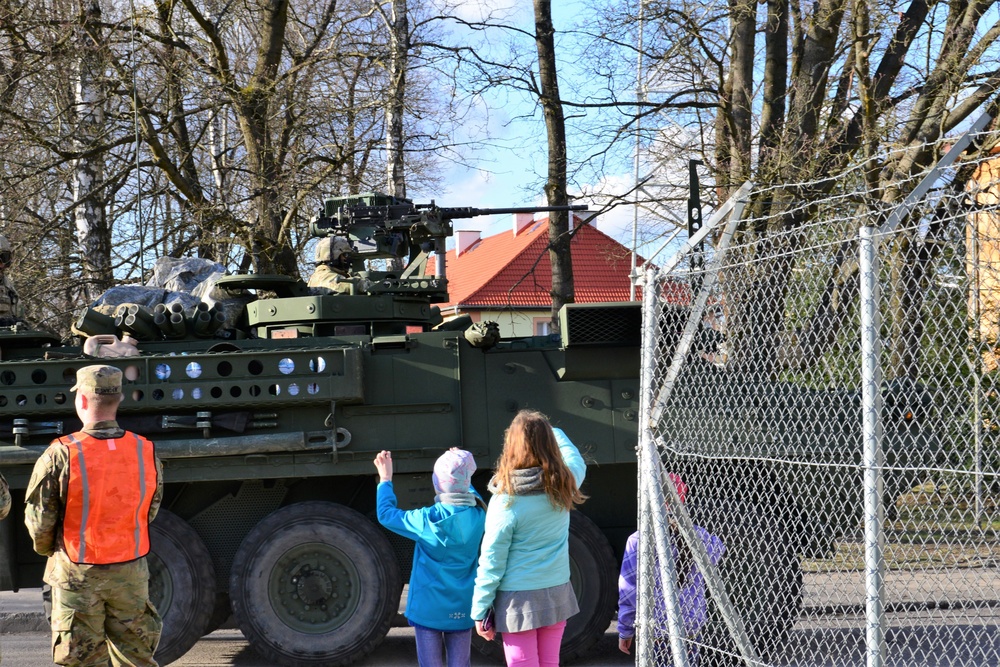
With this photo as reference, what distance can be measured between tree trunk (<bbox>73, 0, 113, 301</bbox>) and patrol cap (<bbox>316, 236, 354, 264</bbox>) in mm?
6765

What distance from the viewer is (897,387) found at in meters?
7.22

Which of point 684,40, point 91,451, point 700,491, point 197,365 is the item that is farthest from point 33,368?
point 684,40

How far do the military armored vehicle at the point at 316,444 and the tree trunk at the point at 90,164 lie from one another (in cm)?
775

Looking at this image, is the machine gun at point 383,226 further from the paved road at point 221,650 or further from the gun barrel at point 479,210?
the paved road at point 221,650

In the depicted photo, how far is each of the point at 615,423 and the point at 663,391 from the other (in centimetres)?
275

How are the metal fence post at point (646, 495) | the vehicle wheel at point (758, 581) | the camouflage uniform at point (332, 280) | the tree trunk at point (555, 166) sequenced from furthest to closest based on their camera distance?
the tree trunk at point (555, 166) → the camouflage uniform at point (332, 280) → the vehicle wheel at point (758, 581) → the metal fence post at point (646, 495)

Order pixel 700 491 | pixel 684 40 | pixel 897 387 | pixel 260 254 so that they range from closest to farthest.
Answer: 1. pixel 700 491
2. pixel 897 387
3. pixel 684 40
4. pixel 260 254

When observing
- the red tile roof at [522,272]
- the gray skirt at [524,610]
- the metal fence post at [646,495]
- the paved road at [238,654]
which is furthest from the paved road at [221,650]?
the red tile roof at [522,272]

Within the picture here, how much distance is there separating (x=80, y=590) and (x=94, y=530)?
0.27 metres

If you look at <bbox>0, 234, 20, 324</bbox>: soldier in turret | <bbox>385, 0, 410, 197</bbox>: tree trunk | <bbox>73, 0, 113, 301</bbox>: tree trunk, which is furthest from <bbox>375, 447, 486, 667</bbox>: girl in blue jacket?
<bbox>73, 0, 113, 301</bbox>: tree trunk

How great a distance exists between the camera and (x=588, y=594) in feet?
24.5

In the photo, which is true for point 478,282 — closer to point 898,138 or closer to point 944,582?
point 898,138

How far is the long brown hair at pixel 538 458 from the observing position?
15.6 feet

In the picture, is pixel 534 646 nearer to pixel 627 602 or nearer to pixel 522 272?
pixel 627 602
